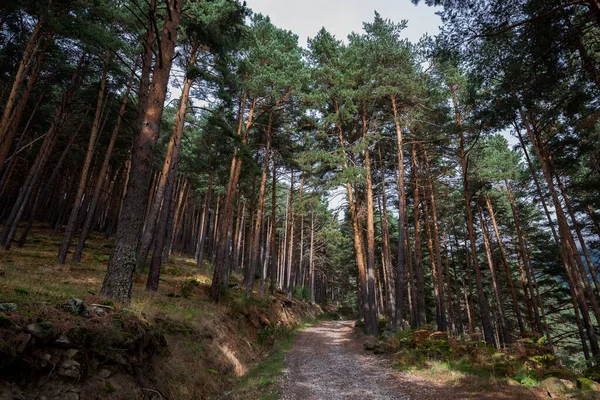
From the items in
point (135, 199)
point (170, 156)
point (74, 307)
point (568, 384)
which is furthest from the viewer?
point (170, 156)

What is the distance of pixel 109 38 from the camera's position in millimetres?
9305

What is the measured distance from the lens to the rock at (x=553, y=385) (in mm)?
5352

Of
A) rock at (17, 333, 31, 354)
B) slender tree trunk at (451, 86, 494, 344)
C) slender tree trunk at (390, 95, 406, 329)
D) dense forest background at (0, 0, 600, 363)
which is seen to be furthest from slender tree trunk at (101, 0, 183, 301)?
slender tree trunk at (451, 86, 494, 344)

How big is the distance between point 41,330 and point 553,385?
910 centimetres

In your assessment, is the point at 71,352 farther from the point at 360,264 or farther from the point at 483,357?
the point at 360,264

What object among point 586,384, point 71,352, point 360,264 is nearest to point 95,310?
point 71,352

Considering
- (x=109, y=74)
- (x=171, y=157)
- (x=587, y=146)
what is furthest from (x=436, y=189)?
(x=109, y=74)

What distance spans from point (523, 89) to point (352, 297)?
55.4 metres

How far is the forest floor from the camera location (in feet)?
19.0

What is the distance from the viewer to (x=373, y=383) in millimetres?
7055

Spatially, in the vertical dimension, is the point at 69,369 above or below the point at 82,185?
below

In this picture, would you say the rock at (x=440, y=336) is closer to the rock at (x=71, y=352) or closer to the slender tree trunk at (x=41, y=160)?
the rock at (x=71, y=352)

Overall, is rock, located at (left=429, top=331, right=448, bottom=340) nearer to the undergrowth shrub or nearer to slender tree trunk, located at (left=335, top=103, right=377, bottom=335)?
the undergrowth shrub

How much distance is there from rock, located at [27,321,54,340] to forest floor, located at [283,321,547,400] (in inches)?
184
